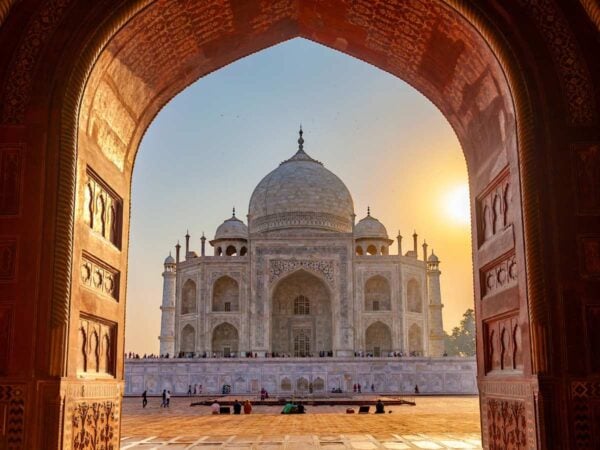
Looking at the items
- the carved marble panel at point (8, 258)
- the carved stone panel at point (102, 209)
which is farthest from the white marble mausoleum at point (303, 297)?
the carved marble panel at point (8, 258)

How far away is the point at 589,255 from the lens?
671 centimetres

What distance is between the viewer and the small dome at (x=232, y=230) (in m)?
45.3

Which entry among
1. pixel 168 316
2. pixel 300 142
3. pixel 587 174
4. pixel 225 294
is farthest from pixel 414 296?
pixel 587 174

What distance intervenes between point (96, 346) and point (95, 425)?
812mm

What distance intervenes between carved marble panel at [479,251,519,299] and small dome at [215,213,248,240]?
122 feet

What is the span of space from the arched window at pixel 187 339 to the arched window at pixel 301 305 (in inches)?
236

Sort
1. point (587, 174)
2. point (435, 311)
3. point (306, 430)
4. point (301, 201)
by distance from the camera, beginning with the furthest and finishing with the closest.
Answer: point (301, 201) < point (435, 311) < point (306, 430) < point (587, 174)

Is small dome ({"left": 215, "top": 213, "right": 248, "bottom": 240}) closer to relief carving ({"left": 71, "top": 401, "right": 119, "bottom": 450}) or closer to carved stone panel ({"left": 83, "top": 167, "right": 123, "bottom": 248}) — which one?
carved stone panel ({"left": 83, "top": 167, "right": 123, "bottom": 248})

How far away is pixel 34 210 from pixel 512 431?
507cm

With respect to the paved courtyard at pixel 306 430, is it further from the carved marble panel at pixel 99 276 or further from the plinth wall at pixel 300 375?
the plinth wall at pixel 300 375

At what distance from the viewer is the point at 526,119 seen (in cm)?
689

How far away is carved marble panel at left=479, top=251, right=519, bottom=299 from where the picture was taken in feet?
24.1

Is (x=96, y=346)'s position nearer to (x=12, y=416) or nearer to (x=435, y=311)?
(x=12, y=416)

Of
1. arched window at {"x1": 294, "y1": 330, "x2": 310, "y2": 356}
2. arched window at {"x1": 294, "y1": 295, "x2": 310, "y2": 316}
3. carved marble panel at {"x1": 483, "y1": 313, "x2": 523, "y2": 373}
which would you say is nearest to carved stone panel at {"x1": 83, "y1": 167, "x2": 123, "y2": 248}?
carved marble panel at {"x1": 483, "y1": 313, "x2": 523, "y2": 373}
